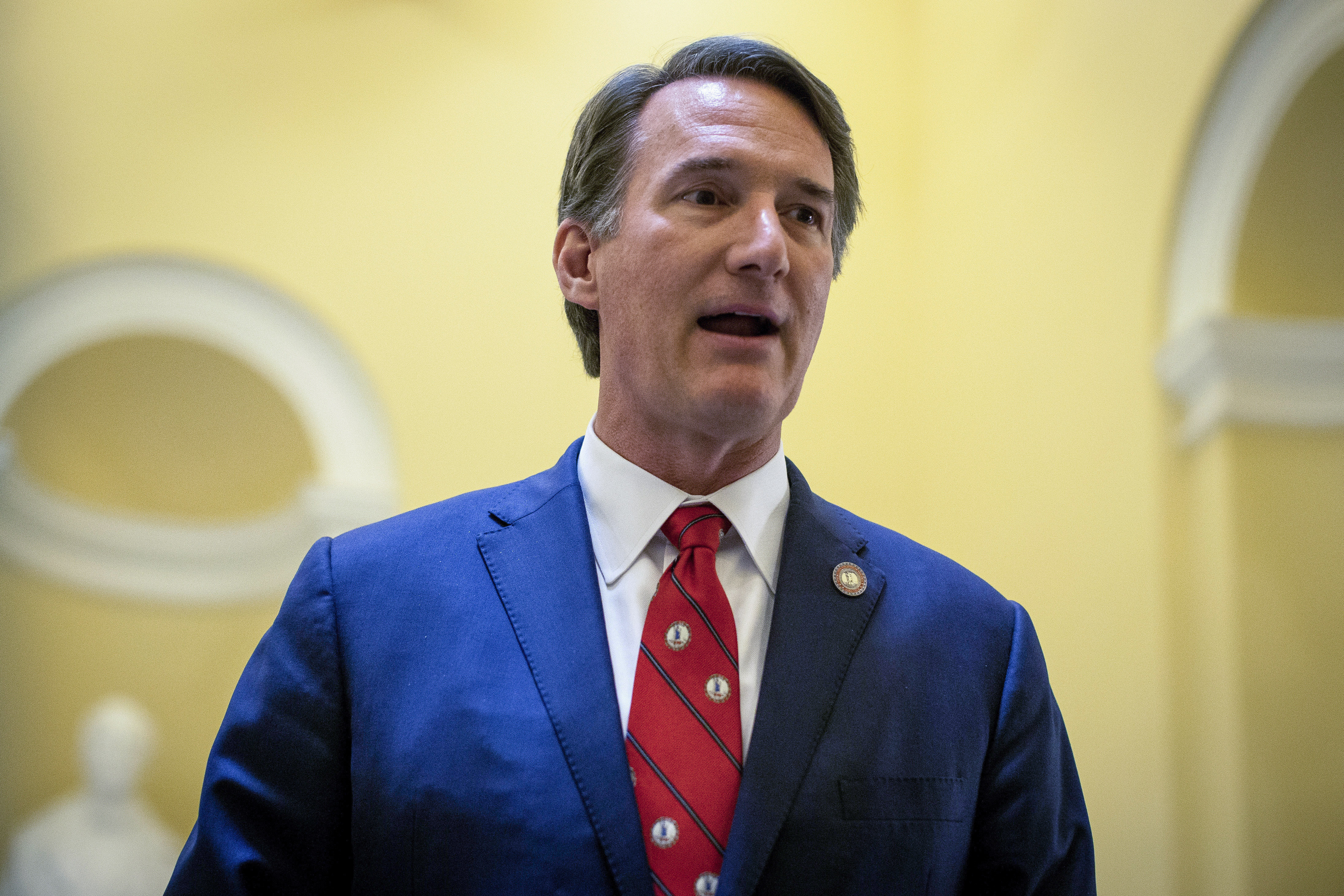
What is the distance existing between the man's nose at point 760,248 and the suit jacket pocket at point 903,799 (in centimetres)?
61

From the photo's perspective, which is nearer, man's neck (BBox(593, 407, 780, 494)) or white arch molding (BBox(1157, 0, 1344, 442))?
man's neck (BBox(593, 407, 780, 494))

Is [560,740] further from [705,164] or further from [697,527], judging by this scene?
[705,164]

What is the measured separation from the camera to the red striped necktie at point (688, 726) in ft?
4.19

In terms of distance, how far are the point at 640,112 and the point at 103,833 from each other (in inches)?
166

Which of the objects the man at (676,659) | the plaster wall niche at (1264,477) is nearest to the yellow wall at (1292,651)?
the plaster wall niche at (1264,477)

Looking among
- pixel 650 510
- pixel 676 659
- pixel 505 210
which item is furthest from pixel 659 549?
pixel 505 210

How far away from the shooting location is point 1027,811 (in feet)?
4.68

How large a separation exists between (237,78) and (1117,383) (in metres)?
3.72

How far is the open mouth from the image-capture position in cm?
152

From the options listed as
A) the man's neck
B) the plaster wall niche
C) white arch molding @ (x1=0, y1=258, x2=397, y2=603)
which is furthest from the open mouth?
white arch molding @ (x1=0, y1=258, x2=397, y2=603)

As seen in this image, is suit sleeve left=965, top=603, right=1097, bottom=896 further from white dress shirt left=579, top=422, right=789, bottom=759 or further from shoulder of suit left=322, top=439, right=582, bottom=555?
shoulder of suit left=322, top=439, right=582, bottom=555

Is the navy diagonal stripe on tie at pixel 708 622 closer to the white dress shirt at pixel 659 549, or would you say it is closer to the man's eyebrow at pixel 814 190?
the white dress shirt at pixel 659 549

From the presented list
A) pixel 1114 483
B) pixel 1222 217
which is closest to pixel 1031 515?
pixel 1114 483

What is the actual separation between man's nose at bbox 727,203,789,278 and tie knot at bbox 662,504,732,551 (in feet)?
0.99
